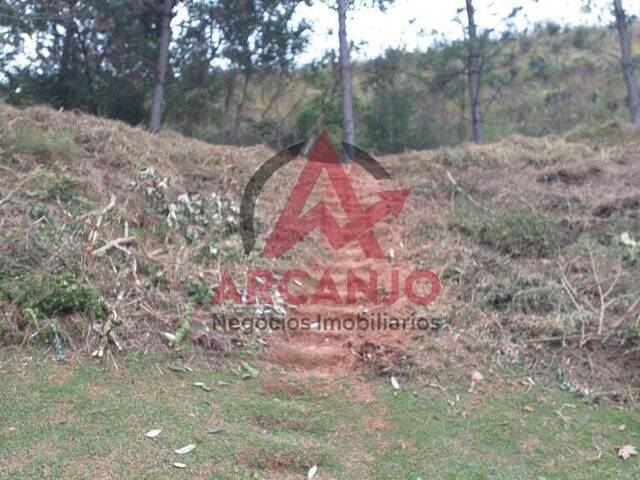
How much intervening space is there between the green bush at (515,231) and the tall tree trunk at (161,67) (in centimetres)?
578

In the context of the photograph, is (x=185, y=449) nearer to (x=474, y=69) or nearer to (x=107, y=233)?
(x=107, y=233)

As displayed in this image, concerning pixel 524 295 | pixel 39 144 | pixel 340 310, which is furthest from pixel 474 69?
pixel 39 144

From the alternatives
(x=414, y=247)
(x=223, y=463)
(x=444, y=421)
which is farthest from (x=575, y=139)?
(x=223, y=463)

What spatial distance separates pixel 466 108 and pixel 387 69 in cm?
232

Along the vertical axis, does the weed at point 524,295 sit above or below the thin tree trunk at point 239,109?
below

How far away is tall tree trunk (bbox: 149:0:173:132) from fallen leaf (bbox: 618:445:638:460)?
862 centimetres

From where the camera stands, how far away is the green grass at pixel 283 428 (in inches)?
126

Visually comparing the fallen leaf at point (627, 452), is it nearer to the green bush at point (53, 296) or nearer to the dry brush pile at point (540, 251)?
the dry brush pile at point (540, 251)

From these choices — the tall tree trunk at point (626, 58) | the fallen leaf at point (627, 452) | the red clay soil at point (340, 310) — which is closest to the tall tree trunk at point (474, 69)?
the tall tree trunk at point (626, 58)

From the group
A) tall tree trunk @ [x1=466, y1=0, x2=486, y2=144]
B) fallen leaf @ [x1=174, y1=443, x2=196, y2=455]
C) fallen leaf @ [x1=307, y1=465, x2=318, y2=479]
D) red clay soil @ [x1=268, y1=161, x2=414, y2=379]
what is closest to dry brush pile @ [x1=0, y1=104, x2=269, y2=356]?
red clay soil @ [x1=268, y1=161, x2=414, y2=379]

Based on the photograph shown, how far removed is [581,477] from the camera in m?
3.38

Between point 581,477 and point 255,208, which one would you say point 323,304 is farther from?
point 581,477

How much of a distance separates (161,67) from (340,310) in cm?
676

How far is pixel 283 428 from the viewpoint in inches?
145
